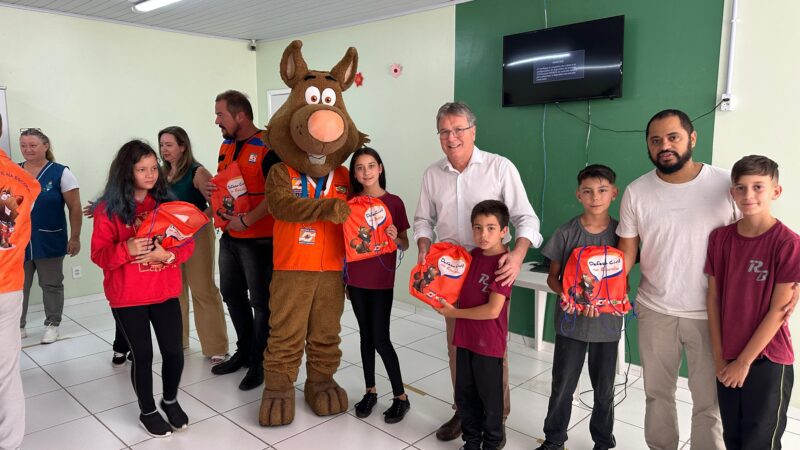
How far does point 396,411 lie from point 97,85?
4.10 meters

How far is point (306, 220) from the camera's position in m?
2.45

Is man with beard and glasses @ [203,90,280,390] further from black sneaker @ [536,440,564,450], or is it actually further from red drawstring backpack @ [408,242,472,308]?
black sneaker @ [536,440,564,450]

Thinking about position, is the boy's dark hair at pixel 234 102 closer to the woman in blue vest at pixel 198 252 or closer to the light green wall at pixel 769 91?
the woman in blue vest at pixel 198 252

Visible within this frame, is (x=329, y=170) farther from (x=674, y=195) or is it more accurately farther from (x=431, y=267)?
(x=674, y=195)

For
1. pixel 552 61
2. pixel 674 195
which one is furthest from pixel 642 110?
pixel 674 195

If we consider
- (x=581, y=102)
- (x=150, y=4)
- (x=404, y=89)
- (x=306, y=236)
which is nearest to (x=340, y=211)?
(x=306, y=236)

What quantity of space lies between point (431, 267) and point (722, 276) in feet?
3.56

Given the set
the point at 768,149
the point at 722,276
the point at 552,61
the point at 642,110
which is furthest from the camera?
the point at 552,61

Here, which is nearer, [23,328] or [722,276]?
[722,276]

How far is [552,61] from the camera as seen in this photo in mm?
3602

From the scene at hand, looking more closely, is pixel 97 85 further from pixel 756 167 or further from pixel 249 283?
pixel 756 167

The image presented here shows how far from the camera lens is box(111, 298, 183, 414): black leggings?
2438 mm

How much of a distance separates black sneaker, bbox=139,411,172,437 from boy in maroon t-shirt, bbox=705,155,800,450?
Result: 241 cm

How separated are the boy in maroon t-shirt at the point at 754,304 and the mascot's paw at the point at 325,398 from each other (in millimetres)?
1747
